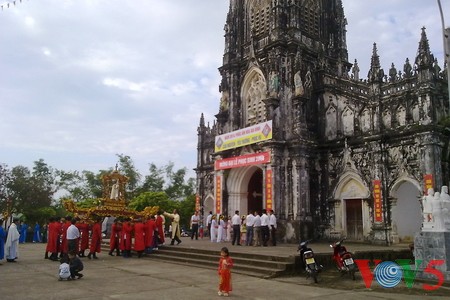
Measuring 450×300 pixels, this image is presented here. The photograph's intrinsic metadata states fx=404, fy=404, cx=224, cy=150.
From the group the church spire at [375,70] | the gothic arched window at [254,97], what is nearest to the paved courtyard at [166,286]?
the church spire at [375,70]

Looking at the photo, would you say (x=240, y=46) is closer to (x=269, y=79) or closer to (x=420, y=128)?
(x=269, y=79)

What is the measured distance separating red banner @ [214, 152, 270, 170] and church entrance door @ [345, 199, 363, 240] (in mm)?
4724

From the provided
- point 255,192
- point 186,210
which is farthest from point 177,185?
point 255,192

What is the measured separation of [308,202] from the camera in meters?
20.6

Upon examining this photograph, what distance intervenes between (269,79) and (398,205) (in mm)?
9152

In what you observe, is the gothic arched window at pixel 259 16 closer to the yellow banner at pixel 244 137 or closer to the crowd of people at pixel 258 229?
the yellow banner at pixel 244 137

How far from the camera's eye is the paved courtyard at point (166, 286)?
27.3ft

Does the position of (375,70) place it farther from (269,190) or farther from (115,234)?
(115,234)

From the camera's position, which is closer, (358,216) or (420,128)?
(420,128)

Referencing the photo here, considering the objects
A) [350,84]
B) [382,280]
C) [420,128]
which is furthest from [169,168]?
[382,280]

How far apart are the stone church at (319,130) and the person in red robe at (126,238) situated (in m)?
7.43

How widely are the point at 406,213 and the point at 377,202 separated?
174cm

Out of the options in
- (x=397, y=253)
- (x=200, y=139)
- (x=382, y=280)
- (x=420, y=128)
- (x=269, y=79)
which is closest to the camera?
(x=382, y=280)

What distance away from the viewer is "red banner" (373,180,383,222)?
60.6ft
